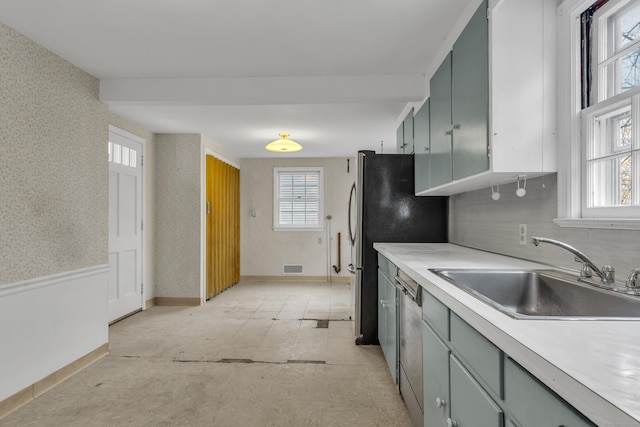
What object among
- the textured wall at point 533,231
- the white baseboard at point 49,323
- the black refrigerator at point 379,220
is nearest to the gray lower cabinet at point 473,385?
the textured wall at point 533,231

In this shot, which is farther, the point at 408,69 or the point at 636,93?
the point at 408,69

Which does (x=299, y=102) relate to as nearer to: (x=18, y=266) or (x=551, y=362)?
(x=18, y=266)

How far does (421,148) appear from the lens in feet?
10.2

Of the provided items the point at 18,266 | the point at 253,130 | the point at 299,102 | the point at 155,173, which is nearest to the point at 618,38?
the point at 299,102

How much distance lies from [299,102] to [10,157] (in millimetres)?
1961

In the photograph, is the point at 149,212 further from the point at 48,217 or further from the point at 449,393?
the point at 449,393

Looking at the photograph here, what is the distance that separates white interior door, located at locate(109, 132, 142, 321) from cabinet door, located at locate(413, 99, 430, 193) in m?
3.13

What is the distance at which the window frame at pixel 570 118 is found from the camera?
164 cm

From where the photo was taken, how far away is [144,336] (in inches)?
144

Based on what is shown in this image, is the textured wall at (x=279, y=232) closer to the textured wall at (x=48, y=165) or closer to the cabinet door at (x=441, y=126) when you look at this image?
the textured wall at (x=48, y=165)

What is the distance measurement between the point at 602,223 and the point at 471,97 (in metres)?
0.90

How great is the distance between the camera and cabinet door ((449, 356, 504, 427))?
0.96 metres

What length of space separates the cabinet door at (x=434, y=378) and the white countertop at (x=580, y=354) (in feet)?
1.06

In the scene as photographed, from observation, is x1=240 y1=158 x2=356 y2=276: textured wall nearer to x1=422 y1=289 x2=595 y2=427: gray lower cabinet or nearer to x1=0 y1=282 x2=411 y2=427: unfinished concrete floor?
x1=0 y1=282 x2=411 y2=427: unfinished concrete floor
